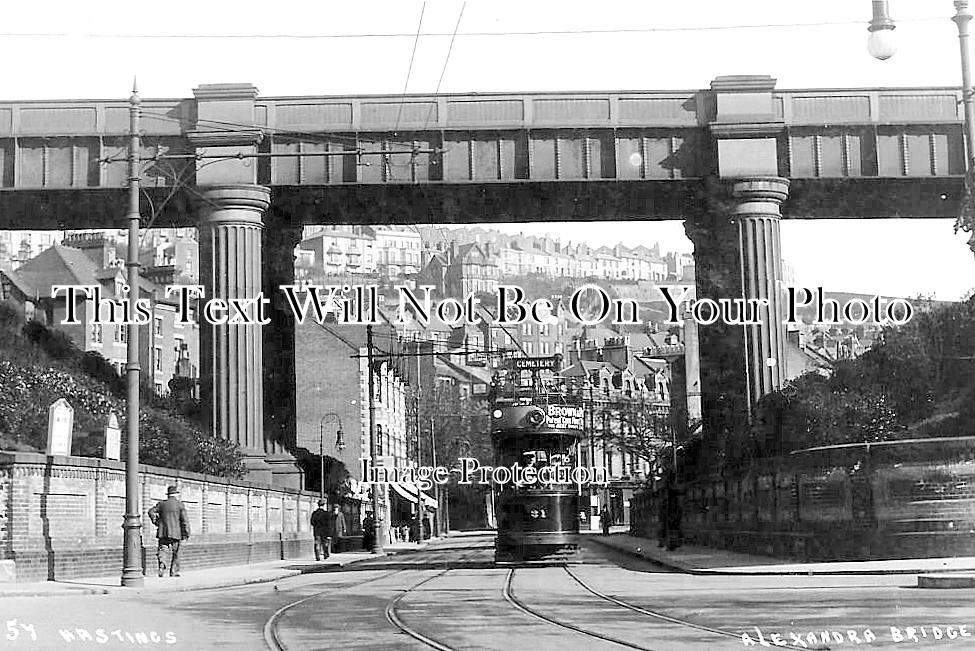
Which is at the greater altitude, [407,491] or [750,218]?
[750,218]

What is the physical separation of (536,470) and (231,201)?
14.0 metres

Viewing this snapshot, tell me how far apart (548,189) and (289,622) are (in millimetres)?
28334

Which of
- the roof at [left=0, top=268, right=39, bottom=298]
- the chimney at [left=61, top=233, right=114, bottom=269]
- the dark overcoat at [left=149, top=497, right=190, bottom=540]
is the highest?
the chimney at [left=61, top=233, right=114, bottom=269]

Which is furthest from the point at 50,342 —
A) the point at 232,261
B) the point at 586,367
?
the point at 586,367

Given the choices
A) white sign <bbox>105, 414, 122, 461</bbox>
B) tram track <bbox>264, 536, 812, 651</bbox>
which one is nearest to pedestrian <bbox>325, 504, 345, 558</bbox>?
white sign <bbox>105, 414, 122, 461</bbox>

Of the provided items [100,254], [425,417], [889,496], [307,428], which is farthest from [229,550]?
[100,254]

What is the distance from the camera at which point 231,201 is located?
42688mm

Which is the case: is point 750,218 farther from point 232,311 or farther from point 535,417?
point 232,311

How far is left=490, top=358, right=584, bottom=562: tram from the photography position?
1336 inches

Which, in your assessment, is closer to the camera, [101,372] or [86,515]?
[86,515]

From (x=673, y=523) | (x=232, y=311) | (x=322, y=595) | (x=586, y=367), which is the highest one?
(x=586, y=367)

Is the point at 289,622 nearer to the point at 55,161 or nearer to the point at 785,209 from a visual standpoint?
the point at 55,161
